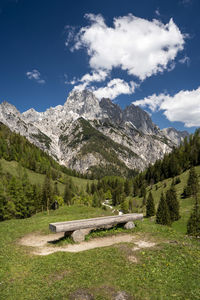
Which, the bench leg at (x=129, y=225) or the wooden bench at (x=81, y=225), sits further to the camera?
the bench leg at (x=129, y=225)

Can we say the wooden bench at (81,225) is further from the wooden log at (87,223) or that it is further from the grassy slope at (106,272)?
the grassy slope at (106,272)

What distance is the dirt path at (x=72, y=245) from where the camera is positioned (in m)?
14.9

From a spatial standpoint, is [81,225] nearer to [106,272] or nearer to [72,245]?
[72,245]

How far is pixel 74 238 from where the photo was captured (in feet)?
55.1

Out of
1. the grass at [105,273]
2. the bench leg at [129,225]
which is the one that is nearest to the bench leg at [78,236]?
the grass at [105,273]

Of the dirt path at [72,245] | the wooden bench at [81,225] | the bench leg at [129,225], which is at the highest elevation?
the wooden bench at [81,225]

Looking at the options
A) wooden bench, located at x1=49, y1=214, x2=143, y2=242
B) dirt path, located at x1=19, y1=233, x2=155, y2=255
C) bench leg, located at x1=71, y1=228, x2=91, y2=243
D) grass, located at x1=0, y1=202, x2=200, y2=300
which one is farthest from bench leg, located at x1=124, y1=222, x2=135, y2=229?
bench leg, located at x1=71, y1=228, x2=91, y2=243

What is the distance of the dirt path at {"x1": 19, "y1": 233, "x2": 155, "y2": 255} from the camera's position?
1492 centimetres

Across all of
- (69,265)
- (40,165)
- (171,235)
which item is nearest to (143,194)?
(40,165)

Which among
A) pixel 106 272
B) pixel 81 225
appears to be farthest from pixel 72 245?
pixel 106 272

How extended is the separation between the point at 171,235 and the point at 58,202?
257 feet

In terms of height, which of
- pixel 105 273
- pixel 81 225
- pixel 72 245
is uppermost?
pixel 81 225

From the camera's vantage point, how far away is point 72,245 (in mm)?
16062

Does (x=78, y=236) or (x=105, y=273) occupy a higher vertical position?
(x=78, y=236)
